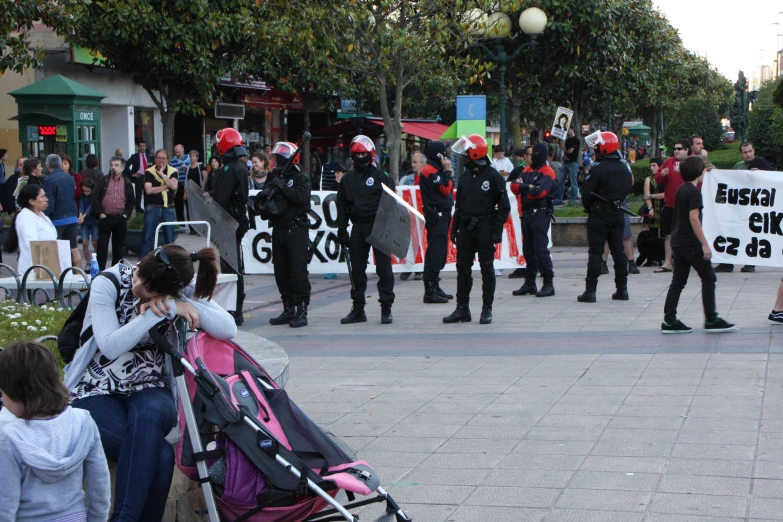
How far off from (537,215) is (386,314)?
2.70 m

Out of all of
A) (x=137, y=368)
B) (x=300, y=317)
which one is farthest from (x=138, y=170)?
(x=137, y=368)

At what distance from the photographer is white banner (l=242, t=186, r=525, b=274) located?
13.7 m

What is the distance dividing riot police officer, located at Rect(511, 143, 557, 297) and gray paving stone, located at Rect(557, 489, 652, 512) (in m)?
7.10

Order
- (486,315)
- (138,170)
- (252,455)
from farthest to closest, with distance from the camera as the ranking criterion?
(138,170) → (486,315) → (252,455)

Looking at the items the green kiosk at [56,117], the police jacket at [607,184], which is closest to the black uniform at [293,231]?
the police jacket at [607,184]

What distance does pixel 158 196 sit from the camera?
1438 cm

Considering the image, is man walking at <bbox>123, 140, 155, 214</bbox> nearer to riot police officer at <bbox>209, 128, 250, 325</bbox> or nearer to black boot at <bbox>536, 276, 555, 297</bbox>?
riot police officer at <bbox>209, 128, 250, 325</bbox>

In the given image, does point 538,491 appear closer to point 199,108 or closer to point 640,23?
point 199,108

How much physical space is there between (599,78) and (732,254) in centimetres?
1467

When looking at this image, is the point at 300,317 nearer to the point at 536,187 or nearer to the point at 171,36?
the point at 536,187

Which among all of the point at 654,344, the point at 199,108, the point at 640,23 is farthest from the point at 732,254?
the point at 640,23

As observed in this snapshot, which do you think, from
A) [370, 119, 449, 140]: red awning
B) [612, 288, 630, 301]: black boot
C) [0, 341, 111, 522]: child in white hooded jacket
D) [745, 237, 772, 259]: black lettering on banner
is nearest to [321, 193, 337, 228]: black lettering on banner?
[612, 288, 630, 301]: black boot

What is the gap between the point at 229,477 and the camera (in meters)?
3.82

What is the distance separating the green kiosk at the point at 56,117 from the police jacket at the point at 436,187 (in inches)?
439
